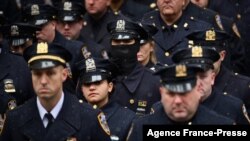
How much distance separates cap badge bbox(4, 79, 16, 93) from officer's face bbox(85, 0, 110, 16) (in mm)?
2541

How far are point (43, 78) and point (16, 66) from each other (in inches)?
78.4

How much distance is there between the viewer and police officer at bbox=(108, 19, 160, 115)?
10.8 meters

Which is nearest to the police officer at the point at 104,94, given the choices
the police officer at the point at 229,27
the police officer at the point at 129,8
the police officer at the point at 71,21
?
the police officer at the point at 71,21

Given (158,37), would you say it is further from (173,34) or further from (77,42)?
(77,42)

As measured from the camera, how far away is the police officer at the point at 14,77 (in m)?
10.6

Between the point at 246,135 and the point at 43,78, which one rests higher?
the point at 43,78

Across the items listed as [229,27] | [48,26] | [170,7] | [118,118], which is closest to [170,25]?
[170,7]

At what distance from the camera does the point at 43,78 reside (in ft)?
29.2

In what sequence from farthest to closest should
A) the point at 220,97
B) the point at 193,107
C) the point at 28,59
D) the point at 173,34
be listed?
the point at 173,34, the point at 220,97, the point at 28,59, the point at 193,107

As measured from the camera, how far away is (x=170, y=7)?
12.0m

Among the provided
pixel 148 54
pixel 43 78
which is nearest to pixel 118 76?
pixel 148 54

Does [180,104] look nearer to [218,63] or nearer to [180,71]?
[180,71]

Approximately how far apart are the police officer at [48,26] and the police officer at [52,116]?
252 cm

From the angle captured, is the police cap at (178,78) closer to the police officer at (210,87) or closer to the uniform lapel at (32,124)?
the police officer at (210,87)
